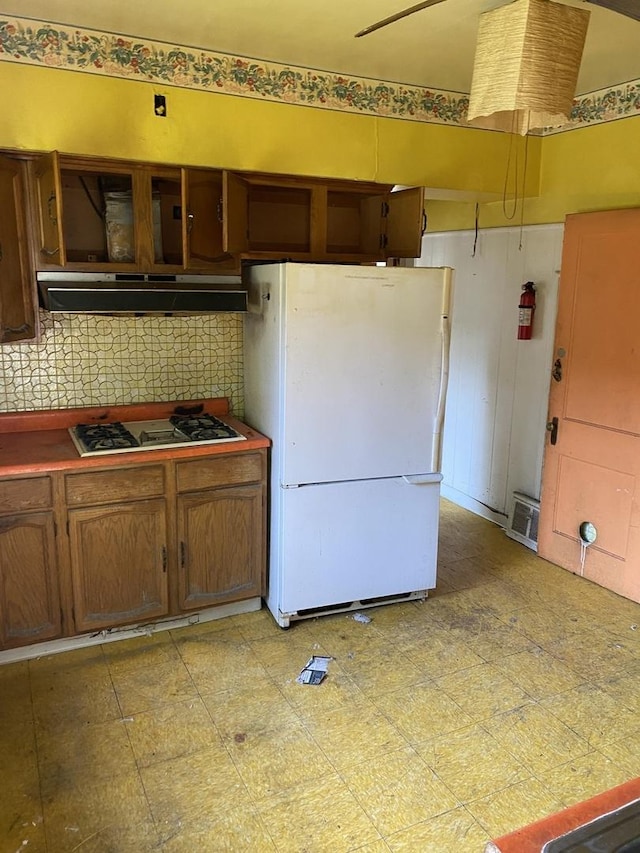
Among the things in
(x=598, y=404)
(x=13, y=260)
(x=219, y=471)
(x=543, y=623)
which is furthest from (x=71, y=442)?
(x=598, y=404)

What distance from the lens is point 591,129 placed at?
3432mm

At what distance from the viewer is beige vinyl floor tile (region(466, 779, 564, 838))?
1.96 meters

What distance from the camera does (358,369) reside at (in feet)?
9.65

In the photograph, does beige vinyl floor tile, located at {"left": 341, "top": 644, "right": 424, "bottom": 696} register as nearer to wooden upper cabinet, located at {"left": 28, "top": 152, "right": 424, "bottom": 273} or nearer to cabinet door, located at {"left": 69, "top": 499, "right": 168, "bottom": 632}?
cabinet door, located at {"left": 69, "top": 499, "right": 168, "bottom": 632}

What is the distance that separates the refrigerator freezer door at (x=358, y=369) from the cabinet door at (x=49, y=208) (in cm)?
91

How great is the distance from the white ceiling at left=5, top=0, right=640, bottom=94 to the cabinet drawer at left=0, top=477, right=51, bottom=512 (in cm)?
179

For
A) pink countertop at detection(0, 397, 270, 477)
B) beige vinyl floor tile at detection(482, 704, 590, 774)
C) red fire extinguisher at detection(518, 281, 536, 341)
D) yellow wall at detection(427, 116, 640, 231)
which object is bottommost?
beige vinyl floor tile at detection(482, 704, 590, 774)

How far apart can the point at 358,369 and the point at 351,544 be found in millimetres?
843

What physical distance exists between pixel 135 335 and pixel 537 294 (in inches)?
92.0

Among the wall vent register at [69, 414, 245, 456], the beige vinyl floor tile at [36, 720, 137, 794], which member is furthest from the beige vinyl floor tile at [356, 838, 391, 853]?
the wall vent register at [69, 414, 245, 456]

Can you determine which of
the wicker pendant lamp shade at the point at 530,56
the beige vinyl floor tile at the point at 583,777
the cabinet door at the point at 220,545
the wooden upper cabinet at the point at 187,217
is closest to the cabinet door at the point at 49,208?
the wooden upper cabinet at the point at 187,217

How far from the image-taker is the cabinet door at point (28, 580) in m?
2.60

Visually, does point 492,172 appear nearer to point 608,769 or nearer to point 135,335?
point 135,335

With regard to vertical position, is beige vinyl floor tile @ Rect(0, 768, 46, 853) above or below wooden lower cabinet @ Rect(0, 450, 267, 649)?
below
